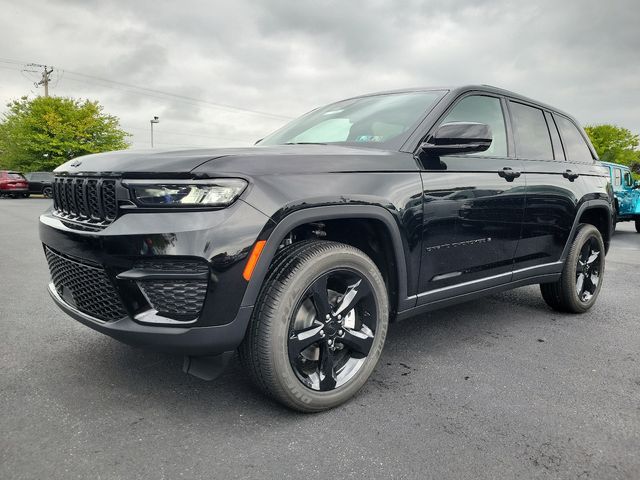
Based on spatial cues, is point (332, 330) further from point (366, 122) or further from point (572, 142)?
point (572, 142)

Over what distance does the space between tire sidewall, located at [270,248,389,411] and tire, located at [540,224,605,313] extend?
7.43 feet

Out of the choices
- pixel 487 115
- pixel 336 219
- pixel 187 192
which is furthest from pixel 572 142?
pixel 187 192

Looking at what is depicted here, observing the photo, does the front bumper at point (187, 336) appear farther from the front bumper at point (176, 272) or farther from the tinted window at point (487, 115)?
the tinted window at point (487, 115)

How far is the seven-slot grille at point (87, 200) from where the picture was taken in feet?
7.04

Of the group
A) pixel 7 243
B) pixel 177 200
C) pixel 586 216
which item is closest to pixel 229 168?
pixel 177 200

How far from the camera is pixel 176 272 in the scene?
2.00 meters

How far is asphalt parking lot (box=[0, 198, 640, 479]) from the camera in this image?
1953 millimetres

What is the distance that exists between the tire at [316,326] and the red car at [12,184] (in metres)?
28.6

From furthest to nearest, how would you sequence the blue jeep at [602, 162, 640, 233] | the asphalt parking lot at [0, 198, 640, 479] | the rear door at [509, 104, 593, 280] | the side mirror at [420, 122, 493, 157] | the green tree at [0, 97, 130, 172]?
Result: the green tree at [0, 97, 130, 172]
the blue jeep at [602, 162, 640, 233]
the rear door at [509, 104, 593, 280]
the side mirror at [420, 122, 493, 157]
the asphalt parking lot at [0, 198, 640, 479]

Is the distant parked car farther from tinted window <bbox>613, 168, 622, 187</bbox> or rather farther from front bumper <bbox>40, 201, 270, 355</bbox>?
front bumper <bbox>40, 201, 270, 355</bbox>

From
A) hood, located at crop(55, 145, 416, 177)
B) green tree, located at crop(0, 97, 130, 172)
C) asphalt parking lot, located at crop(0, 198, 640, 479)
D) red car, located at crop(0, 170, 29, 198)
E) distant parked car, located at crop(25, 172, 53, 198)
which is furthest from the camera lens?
green tree, located at crop(0, 97, 130, 172)

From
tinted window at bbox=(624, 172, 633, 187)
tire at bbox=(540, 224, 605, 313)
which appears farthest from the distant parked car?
tire at bbox=(540, 224, 605, 313)

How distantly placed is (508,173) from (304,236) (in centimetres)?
162

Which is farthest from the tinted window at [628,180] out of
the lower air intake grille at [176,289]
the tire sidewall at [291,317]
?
the lower air intake grille at [176,289]
